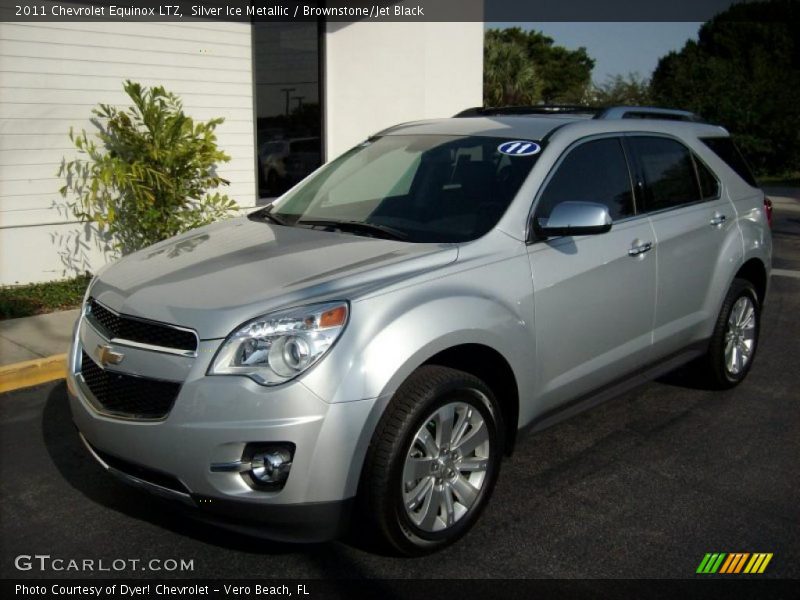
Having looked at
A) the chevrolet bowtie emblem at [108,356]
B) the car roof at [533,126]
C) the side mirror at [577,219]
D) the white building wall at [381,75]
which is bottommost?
the chevrolet bowtie emblem at [108,356]

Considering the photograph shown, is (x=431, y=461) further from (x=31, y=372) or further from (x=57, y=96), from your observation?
(x=57, y=96)

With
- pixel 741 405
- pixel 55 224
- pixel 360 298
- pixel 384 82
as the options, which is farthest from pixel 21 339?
pixel 384 82

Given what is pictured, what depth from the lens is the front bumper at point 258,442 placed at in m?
3.13

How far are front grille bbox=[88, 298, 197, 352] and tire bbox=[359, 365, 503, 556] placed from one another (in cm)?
81

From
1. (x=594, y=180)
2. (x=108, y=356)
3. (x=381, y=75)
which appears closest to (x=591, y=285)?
(x=594, y=180)

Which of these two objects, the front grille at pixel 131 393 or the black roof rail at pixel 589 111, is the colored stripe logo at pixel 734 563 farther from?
the black roof rail at pixel 589 111

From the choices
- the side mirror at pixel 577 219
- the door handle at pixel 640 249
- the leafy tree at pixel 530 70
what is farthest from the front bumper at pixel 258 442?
the leafy tree at pixel 530 70

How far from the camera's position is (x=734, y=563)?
3.61 meters

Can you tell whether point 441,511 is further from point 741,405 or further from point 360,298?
point 741,405

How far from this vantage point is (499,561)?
3.61 m

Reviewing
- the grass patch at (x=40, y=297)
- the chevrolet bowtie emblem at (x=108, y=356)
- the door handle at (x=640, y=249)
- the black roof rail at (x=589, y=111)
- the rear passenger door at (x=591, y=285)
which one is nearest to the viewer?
the chevrolet bowtie emblem at (x=108, y=356)

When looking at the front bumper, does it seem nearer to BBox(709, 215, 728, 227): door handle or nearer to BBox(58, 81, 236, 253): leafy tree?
BBox(709, 215, 728, 227): door handle

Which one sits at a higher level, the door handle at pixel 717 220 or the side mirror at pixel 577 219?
the side mirror at pixel 577 219

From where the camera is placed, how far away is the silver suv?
10.5 feet
